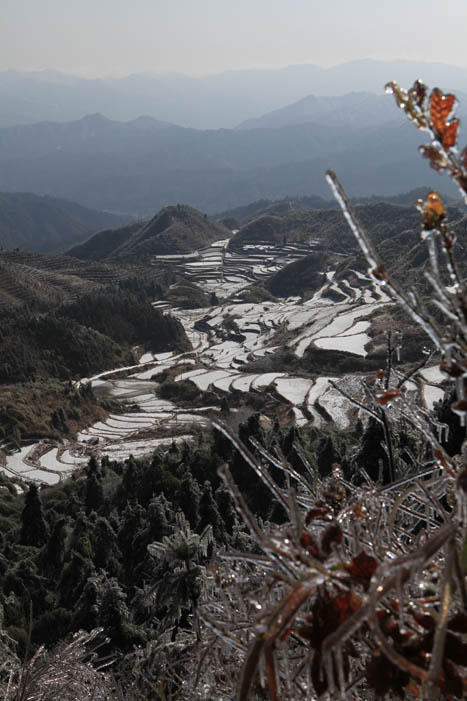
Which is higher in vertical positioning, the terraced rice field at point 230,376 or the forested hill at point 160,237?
the forested hill at point 160,237

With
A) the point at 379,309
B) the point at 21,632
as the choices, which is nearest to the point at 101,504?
the point at 21,632

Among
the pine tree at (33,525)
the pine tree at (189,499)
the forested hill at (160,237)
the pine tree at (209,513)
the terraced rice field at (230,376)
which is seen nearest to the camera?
the pine tree at (209,513)

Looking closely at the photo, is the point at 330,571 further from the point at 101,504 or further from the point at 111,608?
the point at 101,504

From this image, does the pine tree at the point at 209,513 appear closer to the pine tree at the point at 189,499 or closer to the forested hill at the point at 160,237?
the pine tree at the point at 189,499

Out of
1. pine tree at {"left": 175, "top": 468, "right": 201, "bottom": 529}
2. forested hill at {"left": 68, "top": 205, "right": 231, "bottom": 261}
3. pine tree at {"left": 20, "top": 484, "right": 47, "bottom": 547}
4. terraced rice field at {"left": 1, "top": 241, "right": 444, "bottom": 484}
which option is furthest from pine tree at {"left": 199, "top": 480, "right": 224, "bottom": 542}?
forested hill at {"left": 68, "top": 205, "right": 231, "bottom": 261}

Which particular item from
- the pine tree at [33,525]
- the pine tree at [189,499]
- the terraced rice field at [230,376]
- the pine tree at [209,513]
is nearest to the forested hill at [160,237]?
the terraced rice field at [230,376]

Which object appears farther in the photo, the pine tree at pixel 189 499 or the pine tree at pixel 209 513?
the pine tree at pixel 189 499

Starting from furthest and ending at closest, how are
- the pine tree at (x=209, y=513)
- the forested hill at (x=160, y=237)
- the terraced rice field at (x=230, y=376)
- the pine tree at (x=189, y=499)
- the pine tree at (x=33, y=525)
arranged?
the forested hill at (x=160, y=237) → the terraced rice field at (x=230, y=376) → the pine tree at (x=33, y=525) → the pine tree at (x=189, y=499) → the pine tree at (x=209, y=513)
